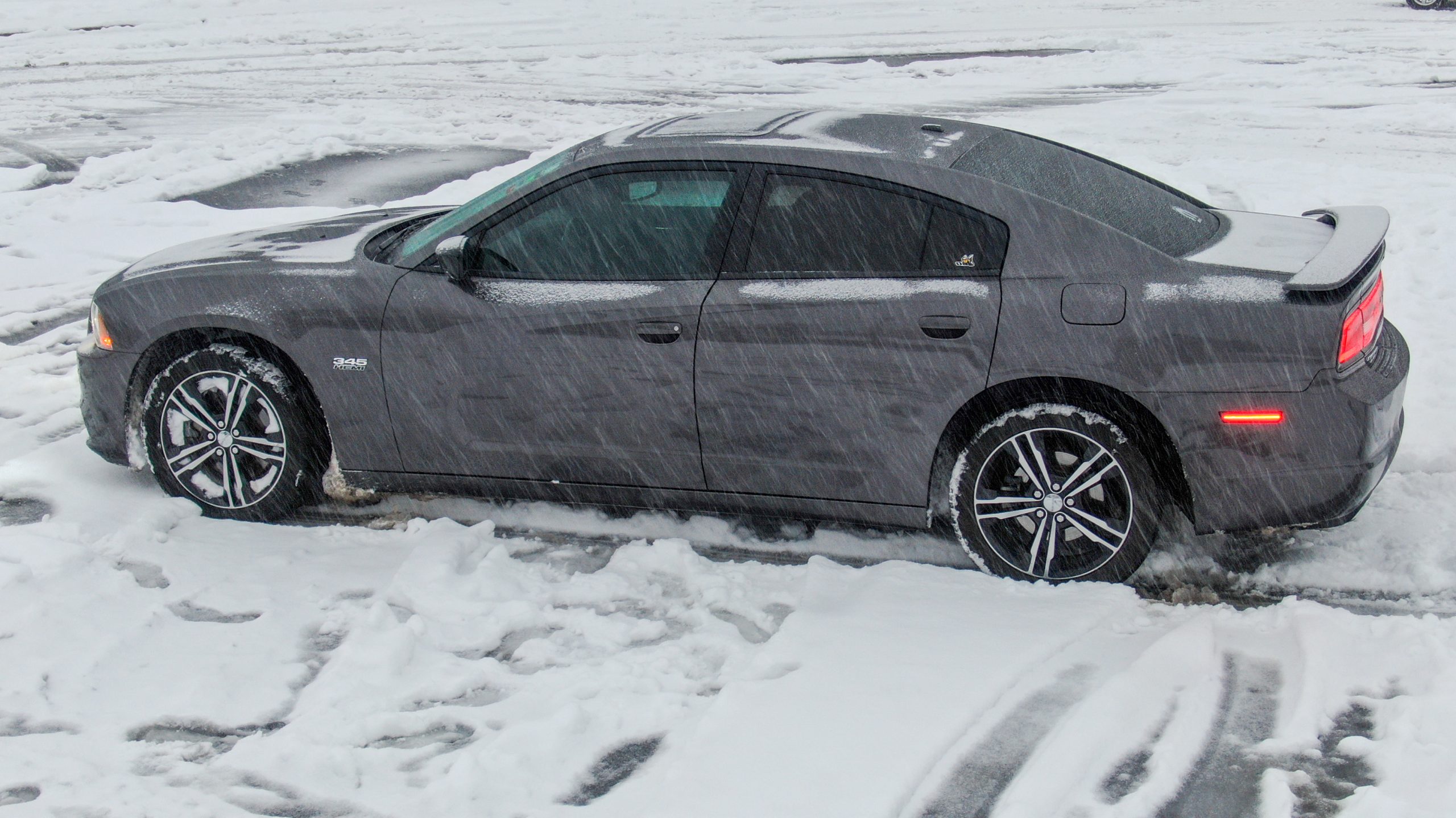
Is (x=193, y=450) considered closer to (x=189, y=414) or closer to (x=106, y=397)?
(x=189, y=414)

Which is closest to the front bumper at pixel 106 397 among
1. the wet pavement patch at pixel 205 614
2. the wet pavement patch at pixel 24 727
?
the wet pavement patch at pixel 205 614

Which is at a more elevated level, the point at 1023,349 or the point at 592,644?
the point at 1023,349

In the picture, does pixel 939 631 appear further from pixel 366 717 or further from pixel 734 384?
pixel 366 717

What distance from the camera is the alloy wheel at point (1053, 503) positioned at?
4.15m

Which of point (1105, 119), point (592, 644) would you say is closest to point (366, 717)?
point (592, 644)

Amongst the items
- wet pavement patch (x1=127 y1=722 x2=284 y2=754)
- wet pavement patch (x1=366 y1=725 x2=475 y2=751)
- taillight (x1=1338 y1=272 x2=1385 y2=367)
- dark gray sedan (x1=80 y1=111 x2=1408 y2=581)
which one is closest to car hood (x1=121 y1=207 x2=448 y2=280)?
dark gray sedan (x1=80 y1=111 x2=1408 y2=581)

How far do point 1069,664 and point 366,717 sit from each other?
6.82ft

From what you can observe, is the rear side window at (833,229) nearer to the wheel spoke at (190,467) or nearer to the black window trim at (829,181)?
the black window trim at (829,181)

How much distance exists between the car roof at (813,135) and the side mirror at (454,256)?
546 millimetres

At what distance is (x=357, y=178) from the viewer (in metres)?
11.1

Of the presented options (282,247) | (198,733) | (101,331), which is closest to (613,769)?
(198,733)

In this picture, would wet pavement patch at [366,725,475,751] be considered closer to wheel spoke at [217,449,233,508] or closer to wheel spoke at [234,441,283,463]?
wheel spoke at [234,441,283,463]

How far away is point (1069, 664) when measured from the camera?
3.83 meters

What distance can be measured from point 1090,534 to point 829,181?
4.83 ft
